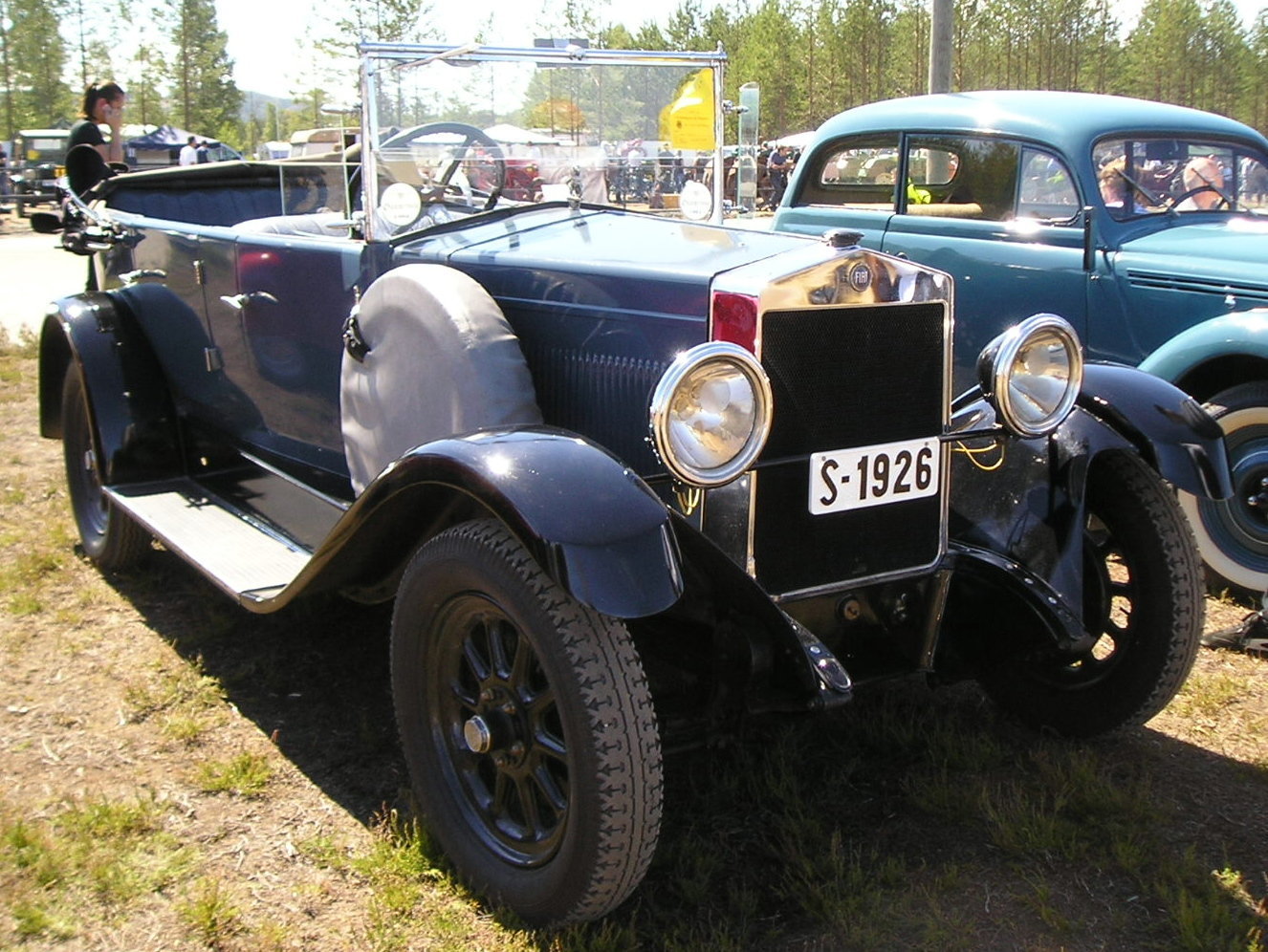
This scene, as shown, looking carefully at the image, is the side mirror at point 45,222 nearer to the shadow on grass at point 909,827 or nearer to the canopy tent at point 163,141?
the shadow on grass at point 909,827

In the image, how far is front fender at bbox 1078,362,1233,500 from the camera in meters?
2.72

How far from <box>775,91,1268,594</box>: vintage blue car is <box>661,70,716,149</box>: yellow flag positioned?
1.90 meters

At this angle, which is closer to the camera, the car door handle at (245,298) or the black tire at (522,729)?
the black tire at (522,729)

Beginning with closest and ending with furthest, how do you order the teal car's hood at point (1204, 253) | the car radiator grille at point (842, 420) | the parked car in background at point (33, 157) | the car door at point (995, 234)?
the car radiator grille at point (842, 420)
the teal car's hood at point (1204, 253)
the car door at point (995, 234)
the parked car in background at point (33, 157)

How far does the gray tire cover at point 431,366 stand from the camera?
2.68 m

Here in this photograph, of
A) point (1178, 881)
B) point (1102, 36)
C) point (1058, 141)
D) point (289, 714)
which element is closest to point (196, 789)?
point (289, 714)

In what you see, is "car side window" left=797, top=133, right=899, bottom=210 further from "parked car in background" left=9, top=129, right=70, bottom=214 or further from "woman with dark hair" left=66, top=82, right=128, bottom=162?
"parked car in background" left=9, top=129, right=70, bottom=214

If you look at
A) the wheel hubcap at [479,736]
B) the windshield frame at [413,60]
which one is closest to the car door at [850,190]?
the windshield frame at [413,60]

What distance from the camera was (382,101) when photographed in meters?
3.20

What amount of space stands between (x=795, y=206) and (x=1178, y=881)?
4.59 metres

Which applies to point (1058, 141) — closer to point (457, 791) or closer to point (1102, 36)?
point (457, 791)

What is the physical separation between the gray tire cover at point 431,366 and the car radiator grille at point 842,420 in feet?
2.08

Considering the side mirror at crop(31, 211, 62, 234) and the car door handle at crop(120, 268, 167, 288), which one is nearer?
the car door handle at crop(120, 268, 167, 288)

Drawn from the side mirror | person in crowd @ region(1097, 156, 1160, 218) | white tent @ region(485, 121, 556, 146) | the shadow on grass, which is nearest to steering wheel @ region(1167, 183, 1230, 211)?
person in crowd @ region(1097, 156, 1160, 218)
